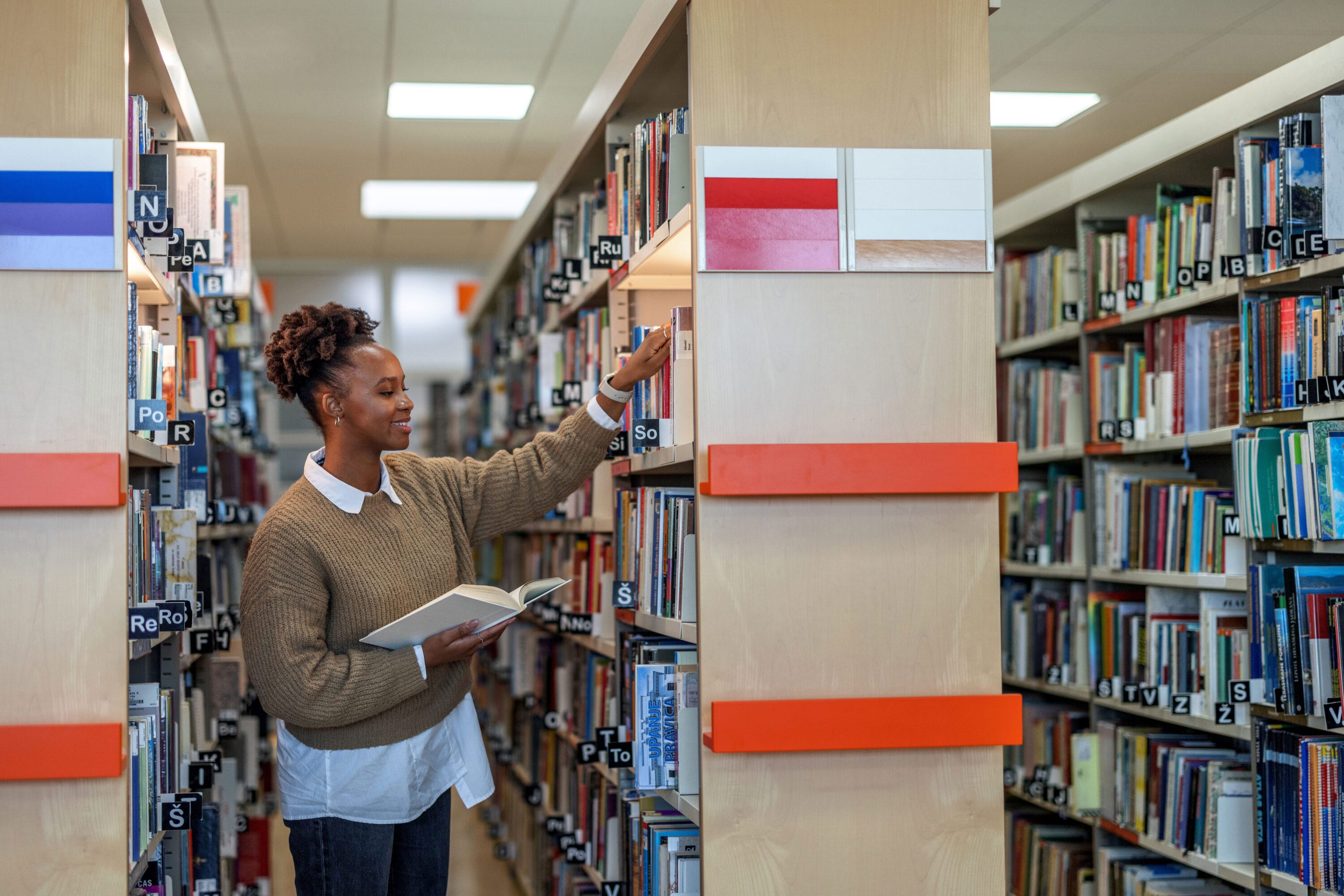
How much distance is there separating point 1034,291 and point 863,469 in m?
2.38

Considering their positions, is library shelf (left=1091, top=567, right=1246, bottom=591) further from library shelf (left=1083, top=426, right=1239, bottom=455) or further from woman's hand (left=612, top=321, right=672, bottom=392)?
woman's hand (left=612, top=321, right=672, bottom=392)

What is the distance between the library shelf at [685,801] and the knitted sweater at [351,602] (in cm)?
43

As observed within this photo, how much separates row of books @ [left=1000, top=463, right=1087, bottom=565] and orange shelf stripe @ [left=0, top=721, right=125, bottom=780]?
8.88 ft

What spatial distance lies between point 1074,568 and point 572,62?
2.63 meters

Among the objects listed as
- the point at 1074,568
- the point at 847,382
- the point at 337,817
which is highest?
the point at 847,382

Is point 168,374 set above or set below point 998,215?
below

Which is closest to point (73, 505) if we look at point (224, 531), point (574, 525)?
point (574, 525)

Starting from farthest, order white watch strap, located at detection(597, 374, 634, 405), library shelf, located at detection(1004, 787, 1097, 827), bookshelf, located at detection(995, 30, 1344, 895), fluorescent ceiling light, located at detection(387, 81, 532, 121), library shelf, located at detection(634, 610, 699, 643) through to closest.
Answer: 1. fluorescent ceiling light, located at detection(387, 81, 532, 121)
2. library shelf, located at detection(1004, 787, 1097, 827)
3. bookshelf, located at detection(995, 30, 1344, 895)
4. white watch strap, located at detection(597, 374, 634, 405)
5. library shelf, located at detection(634, 610, 699, 643)

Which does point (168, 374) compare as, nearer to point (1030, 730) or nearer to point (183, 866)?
point (183, 866)

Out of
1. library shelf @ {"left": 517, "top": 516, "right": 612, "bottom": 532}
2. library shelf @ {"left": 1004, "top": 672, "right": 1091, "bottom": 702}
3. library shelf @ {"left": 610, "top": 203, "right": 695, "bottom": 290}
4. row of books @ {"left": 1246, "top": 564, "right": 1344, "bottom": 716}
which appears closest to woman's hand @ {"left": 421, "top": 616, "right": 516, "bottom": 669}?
library shelf @ {"left": 610, "top": 203, "right": 695, "bottom": 290}

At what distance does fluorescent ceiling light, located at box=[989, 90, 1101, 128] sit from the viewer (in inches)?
204

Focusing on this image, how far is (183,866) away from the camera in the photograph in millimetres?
2818

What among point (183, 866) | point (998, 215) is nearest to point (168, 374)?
point (183, 866)

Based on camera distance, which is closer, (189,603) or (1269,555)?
(189,603)
